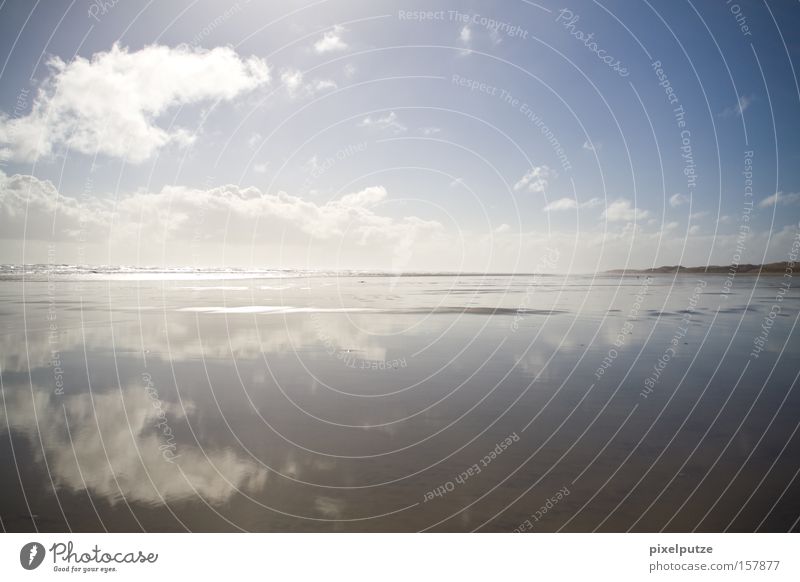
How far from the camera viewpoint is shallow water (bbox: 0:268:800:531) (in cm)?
762

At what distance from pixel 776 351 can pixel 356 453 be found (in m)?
16.0

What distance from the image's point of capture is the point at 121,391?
41.8 ft

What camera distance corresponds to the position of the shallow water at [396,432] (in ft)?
25.0

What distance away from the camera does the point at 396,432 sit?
1030 centimetres
